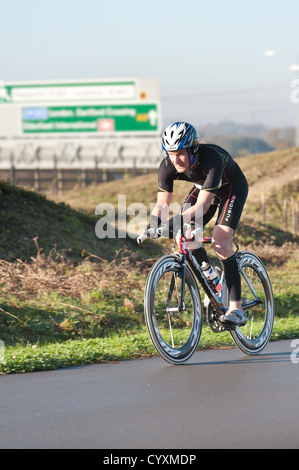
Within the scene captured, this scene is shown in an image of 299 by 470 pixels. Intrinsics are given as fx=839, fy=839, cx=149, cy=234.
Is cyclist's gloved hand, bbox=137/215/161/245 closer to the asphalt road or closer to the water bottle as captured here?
the water bottle

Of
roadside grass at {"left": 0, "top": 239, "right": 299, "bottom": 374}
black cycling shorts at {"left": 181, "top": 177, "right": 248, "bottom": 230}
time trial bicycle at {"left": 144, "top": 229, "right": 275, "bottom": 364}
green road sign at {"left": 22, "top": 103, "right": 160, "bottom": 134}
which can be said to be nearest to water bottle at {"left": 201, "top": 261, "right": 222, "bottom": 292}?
time trial bicycle at {"left": 144, "top": 229, "right": 275, "bottom": 364}

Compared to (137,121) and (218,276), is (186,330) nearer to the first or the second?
(218,276)

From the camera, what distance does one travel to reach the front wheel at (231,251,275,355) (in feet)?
26.3

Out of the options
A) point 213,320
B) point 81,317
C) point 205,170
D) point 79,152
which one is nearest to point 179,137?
point 205,170

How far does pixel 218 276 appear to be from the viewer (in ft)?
25.6

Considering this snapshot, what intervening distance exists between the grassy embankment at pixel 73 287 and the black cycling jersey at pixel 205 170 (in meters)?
1.72

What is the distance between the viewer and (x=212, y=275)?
Answer: 770cm

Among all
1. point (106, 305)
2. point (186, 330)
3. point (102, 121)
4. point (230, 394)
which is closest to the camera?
point (230, 394)

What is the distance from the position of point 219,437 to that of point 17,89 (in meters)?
61.6

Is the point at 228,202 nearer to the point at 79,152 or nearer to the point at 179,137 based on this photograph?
the point at 179,137

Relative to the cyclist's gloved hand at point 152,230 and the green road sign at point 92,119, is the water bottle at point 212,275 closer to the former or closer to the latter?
the cyclist's gloved hand at point 152,230

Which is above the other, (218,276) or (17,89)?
(17,89)

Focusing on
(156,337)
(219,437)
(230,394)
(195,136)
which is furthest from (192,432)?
(195,136)

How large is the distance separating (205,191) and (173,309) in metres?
1.06
